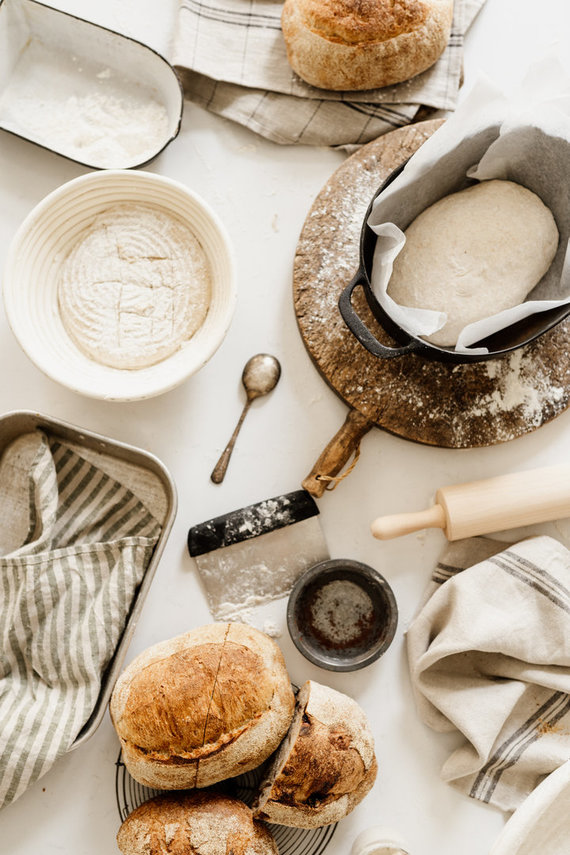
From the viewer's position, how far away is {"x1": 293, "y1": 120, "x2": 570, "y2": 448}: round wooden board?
3.84 ft

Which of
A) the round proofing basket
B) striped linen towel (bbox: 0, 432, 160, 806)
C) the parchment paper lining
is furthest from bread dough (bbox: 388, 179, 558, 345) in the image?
striped linen towel (bbox: 0, 432, 160, 806)

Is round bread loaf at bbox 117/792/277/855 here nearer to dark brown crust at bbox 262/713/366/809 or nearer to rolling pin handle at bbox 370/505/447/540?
dark brown crust at bbox 262/713/366/809

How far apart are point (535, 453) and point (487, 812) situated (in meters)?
0.64

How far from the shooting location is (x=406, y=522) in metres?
1.16

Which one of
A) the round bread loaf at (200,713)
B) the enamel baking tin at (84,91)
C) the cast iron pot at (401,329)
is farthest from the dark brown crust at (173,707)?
the enamel baking tin at (84,91)

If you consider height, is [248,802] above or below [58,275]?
below

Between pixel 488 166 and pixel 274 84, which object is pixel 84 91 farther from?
pixel 488 166

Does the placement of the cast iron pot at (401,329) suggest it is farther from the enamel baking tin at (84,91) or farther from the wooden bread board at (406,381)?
the enamel baking tin at (84,91)

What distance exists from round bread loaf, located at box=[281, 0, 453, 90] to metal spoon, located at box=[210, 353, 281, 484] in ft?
1.61

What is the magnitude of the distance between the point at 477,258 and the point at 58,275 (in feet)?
2.27

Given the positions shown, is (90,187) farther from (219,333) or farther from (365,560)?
(365,560)

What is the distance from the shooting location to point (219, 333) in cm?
109

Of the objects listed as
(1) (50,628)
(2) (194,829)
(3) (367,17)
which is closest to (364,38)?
(3) (367,17)

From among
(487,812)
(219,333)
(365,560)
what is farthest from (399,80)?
(487,812)
